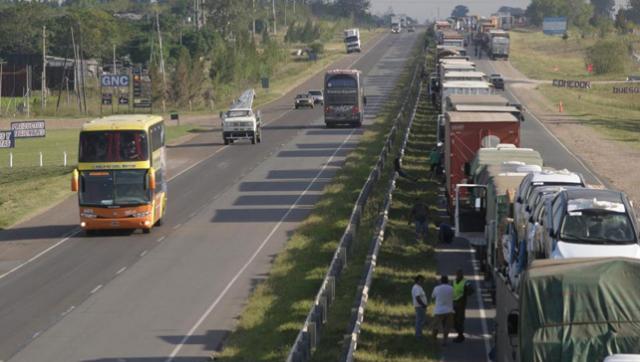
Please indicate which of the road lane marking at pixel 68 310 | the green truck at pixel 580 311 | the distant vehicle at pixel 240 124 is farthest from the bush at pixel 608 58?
the green truck at pixel 580 311

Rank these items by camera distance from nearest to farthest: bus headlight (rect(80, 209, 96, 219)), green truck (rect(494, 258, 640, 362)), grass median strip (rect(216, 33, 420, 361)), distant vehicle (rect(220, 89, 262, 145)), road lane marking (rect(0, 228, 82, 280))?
green truck (rect(494, 258, 640, 362)), grass median strip (rect(216, 33, 420, 361)), road lane marking (rect(0, 228, 82, 280)), bus headlight (rect(80, 209, 96, 219)), distant vehicle (rect(220, 89, 262, 145))

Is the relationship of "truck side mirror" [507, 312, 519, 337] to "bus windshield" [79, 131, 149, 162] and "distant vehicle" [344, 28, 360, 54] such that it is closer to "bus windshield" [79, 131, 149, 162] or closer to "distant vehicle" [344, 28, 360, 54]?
"bus windshield" [79, 131, 149, 162]

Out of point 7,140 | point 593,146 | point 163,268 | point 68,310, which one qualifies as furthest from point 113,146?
point 593,146

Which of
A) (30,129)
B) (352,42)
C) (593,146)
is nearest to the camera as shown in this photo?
(30,129)

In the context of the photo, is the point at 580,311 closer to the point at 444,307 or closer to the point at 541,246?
the point at 444,307

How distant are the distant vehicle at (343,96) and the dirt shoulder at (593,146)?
11.9m

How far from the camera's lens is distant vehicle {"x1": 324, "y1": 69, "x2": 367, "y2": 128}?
250 ft

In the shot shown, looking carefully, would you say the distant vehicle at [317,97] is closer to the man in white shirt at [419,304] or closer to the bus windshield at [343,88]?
the bus windshield at [343,88]

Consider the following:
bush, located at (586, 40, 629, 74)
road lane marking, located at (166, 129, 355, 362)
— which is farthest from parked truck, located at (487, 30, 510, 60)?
road lane marking, located at (166, 129, 355, 362)

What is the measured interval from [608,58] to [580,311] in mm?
140820

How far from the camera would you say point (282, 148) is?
67000mm

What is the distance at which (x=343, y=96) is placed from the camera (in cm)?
7625

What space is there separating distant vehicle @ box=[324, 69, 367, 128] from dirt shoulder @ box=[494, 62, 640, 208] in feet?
39.1

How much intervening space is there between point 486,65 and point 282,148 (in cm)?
7838
